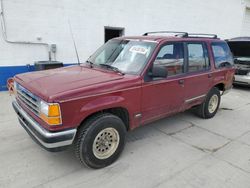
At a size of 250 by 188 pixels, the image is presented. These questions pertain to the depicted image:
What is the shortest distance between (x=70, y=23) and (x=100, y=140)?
5.58 m

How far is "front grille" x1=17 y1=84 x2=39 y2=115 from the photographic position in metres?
2.76

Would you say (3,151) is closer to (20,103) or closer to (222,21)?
(20,103)

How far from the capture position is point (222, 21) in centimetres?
1374

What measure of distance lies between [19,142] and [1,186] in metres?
1.12

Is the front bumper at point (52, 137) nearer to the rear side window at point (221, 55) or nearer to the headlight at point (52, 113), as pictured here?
the headlight at point (52, 113)

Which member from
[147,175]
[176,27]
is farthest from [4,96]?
[176,27]

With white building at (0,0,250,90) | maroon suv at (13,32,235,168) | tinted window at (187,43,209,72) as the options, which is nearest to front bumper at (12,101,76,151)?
maroon suv at (13,32,235,168)

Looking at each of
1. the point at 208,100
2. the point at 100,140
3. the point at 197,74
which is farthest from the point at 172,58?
the point at 100,140

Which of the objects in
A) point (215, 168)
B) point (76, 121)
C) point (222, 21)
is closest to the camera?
point (76, 121)

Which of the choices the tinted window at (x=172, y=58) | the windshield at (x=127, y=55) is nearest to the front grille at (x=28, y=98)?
the windshield at (x=127, y=55)

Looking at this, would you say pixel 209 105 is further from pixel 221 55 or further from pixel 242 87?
pixel 242 87

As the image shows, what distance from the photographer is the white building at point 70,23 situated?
647cm

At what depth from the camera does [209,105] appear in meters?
5.02

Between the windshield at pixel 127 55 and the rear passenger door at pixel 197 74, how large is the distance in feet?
3.27
